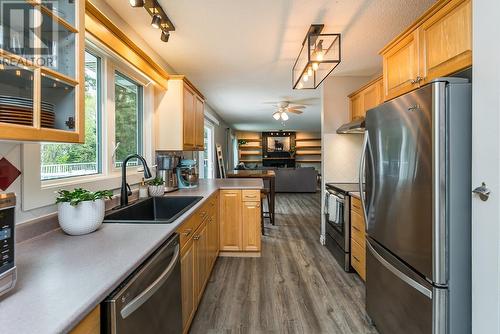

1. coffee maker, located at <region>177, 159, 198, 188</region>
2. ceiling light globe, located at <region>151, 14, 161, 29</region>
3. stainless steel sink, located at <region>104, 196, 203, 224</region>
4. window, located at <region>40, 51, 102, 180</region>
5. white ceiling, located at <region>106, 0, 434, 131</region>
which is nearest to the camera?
window, located at <region>40, 51, 102, 180</region>

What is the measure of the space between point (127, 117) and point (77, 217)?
1537mm

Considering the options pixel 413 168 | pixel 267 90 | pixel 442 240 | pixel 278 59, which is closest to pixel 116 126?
pixel 278 59

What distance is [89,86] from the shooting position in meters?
2.05

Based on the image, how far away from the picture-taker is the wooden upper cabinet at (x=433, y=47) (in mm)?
1438

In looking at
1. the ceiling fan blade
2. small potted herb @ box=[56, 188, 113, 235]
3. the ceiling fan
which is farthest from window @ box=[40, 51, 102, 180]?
the ceiling fan blade

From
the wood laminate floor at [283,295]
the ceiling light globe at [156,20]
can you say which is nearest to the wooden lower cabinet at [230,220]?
the wood laminate floor at [283,295]

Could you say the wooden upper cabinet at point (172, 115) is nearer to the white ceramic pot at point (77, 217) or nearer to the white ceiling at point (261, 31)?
the white ceiling at point (261, 31)

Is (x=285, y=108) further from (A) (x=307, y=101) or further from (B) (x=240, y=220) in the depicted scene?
(B) (x=240, y=220)

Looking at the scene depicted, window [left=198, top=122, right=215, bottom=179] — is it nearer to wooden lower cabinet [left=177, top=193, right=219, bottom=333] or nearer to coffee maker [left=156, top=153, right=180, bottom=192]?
coffee maker [left=156, top=153, right=180, bottom=192]

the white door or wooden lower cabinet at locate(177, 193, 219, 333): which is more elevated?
the white door

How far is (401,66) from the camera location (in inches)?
80.4

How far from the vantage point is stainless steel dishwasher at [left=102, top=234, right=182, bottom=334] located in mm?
873

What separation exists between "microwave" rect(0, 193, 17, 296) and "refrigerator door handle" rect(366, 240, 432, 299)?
1693 millimetres

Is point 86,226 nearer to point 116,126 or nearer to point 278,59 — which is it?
point 116,126
